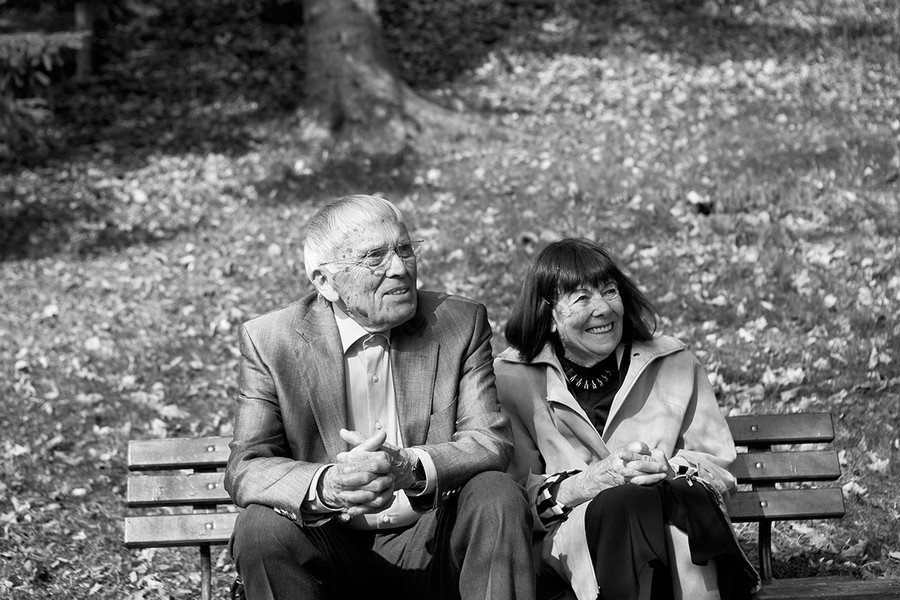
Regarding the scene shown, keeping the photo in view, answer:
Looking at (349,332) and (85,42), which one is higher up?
(85,42)

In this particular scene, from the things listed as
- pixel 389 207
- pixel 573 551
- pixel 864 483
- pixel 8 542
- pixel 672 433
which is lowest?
pixel 8 542

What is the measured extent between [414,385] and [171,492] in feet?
3.45

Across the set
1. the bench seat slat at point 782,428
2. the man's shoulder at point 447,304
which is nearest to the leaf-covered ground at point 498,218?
the bench seat slat at point 782,428

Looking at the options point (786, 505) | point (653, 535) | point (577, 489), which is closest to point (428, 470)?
point (577, 489)

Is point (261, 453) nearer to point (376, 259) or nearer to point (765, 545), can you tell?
point (376, 259)

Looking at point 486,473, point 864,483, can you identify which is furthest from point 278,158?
point 486,473

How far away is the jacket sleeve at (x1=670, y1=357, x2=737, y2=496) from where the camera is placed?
3770mm

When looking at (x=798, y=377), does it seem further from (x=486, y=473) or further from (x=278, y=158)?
(x=278, y=158)

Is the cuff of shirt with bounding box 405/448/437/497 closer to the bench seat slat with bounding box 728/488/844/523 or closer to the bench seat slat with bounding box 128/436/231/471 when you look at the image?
the bench seat slat with bounding box 128/436/231/471

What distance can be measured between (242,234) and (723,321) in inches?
161

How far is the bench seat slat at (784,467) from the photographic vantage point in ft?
13.4

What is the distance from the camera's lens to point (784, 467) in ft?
13.5

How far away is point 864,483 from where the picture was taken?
5.09 meters

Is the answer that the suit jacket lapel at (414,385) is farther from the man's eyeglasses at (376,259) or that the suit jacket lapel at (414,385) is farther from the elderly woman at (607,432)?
the elderly woman at (607,432)
